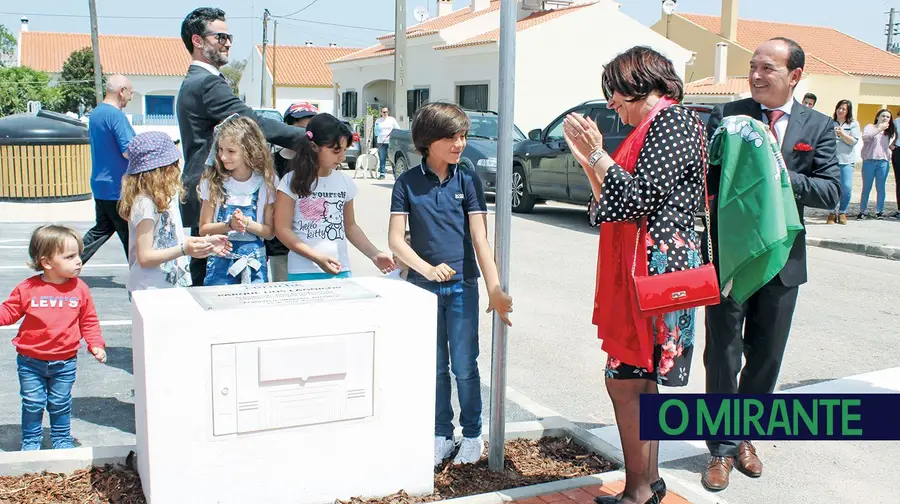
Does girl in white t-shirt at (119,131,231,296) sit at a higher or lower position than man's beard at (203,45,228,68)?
lower

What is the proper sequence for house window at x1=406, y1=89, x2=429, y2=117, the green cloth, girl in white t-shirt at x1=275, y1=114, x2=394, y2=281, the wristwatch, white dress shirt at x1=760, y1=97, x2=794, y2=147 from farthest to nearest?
1. house window at x1=406, y1=89, x2=429, y2=117
2. girl in white t-shirt at x1=275, y1=114, x2=394, y2=281
3. white dress shirt at x1=760, y1=97, x2=794, y2=147
4. the green cloth
5. the wristwatch

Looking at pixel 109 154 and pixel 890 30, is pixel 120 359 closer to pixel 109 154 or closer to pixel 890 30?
pixel 109 154

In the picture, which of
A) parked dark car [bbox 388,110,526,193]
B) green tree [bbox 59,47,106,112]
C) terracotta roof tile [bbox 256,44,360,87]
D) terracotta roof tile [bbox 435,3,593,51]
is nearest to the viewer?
parked dark car [bbox 388,110,526,193]

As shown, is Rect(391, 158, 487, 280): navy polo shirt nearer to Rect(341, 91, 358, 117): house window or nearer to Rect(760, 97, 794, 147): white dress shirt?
Rect(760, 97, 794, 147): white dress shirt

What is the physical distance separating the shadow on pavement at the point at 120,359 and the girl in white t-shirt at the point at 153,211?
126 centimetres

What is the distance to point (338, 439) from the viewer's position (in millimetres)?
3381

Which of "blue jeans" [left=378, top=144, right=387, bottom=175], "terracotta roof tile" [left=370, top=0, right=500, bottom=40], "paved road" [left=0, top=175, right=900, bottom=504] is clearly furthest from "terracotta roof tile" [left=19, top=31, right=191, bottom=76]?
"paved road" [left=0, top=175, right=900, bottom=504]

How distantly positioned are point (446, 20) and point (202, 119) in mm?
34718

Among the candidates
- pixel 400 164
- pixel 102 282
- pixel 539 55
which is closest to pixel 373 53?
pixel 539 55

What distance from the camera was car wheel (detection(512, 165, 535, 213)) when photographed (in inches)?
579

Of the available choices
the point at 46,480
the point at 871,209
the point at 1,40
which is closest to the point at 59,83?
the point at 1,40

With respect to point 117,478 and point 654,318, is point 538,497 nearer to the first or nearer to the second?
point 654,318

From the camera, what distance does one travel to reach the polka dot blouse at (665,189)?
3.10 meters

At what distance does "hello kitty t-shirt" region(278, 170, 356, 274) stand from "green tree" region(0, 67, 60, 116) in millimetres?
45386
